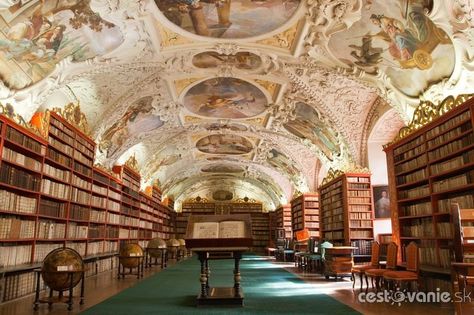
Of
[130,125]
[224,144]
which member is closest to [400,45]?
[130,125]

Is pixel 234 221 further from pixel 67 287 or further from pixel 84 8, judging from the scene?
pixel 84 8

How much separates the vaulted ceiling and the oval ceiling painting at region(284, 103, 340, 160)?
2.7 inches

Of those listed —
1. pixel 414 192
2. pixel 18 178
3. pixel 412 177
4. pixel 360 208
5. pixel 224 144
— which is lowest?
pixel 360 208

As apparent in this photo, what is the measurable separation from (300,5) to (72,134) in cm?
693

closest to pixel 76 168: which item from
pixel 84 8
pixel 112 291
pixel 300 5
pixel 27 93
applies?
pixel 27 93

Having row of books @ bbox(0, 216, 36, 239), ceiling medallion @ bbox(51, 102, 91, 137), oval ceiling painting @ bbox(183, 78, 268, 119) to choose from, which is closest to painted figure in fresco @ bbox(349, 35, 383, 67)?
oval ceiling painting @ bbox(183, 78, 268, 119)

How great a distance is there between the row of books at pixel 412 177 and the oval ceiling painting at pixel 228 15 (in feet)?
15.4

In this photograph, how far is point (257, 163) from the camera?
968 inches

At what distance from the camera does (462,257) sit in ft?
18.3

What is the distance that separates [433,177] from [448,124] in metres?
1.20

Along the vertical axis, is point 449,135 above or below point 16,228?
above

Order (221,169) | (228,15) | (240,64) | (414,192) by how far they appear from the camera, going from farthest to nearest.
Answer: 1. (221,169)
2. (240,64)
3. (414,192)
4. (228,15)

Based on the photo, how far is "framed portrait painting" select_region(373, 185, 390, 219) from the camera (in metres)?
13.2

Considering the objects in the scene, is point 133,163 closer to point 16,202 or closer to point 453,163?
point 16,202
